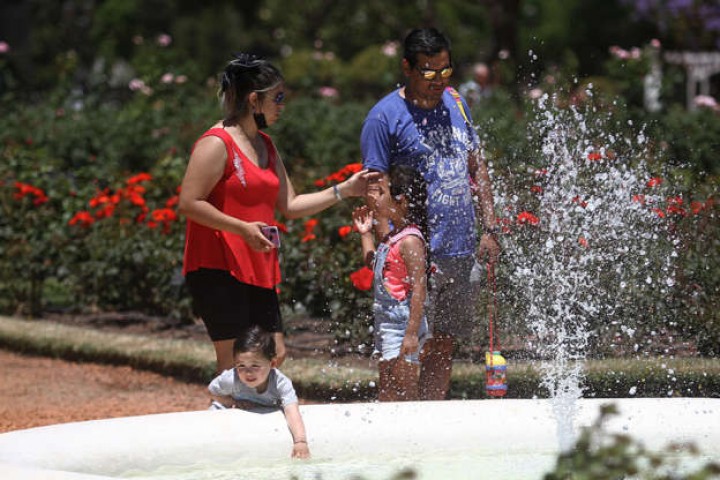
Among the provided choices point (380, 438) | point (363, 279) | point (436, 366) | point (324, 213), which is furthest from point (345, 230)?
point (380, 438)

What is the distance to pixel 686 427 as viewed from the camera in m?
4.08

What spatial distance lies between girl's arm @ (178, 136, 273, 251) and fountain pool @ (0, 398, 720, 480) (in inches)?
22.8

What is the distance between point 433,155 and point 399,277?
45 centimetres

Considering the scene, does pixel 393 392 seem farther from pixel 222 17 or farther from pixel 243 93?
pixel 222 17

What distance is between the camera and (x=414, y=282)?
4.50 meters

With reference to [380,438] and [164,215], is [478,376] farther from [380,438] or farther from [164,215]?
[164,215]

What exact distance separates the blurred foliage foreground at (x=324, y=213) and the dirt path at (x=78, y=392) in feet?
2.80

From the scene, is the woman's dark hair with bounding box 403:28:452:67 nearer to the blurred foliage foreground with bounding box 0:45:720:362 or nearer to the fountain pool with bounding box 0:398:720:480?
the blurred foliage foreground with bounding box 0:45:720:362

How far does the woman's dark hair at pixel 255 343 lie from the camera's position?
165 inches

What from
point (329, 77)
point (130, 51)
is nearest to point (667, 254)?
point (329, 77)

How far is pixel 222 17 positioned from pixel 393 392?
27368 millimetres

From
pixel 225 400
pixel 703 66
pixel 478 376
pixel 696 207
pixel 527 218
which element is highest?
pixel 527 218

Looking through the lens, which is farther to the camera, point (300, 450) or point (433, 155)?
point (433, 155)

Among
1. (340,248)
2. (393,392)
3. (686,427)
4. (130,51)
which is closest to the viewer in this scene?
(686,427)
